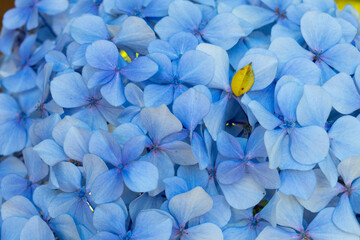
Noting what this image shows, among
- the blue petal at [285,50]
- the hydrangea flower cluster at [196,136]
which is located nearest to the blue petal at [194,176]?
the hydrangea flower cluster at [196,136]

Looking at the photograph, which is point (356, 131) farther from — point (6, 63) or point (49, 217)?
point (6, 63)

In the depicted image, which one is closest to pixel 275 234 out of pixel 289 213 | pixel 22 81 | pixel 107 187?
pixel 289 213

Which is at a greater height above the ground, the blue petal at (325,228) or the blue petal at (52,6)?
the blue petal at (52,6)

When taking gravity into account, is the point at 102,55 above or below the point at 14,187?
above

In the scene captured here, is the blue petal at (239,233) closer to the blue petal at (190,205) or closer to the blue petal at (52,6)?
the blue petal at (190,205)

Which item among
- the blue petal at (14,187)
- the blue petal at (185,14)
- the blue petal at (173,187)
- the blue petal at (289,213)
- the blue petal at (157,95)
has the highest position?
the blue petal at (185,14)

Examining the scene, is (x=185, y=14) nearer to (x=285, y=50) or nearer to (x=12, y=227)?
(x=285, y=50)

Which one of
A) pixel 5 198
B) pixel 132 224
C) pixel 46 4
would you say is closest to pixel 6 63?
pixel 46 4

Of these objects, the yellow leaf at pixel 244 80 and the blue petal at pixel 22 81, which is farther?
the blue petal at pixel 22 81
